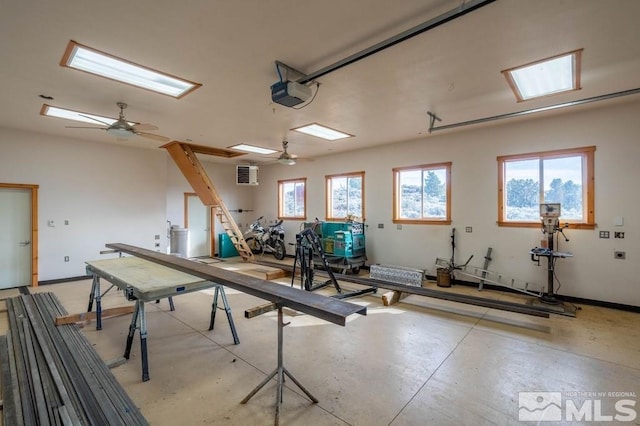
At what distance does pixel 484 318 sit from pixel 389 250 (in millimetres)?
3167

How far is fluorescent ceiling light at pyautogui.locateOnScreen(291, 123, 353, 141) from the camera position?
5.79 metres

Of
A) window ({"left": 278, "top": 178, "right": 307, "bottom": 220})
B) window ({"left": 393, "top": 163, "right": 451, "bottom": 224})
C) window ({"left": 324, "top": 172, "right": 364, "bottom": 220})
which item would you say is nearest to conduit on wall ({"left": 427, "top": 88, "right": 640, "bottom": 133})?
window ({"left": 393, "top": 163, "right": 451, "bottom": 224})

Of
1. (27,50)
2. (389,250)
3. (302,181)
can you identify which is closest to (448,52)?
(27,50)

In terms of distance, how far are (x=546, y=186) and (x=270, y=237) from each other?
7.33 metres

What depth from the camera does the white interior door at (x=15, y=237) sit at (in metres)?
5.86

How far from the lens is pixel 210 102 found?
4465mm

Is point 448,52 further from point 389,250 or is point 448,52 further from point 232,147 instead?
point 232,147

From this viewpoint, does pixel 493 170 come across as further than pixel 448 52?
Yes

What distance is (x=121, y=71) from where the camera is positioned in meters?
3.49

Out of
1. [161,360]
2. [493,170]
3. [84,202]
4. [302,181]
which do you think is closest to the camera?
[161,360]

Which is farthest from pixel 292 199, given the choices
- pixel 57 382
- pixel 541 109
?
pixel 57 382

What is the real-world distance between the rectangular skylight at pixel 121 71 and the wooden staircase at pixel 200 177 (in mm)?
3355

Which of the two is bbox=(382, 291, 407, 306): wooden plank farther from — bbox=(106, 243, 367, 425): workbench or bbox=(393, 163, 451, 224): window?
bbox=(106, 243, 367, 425): workbench

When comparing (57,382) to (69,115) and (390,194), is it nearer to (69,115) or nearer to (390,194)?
(69,115)
